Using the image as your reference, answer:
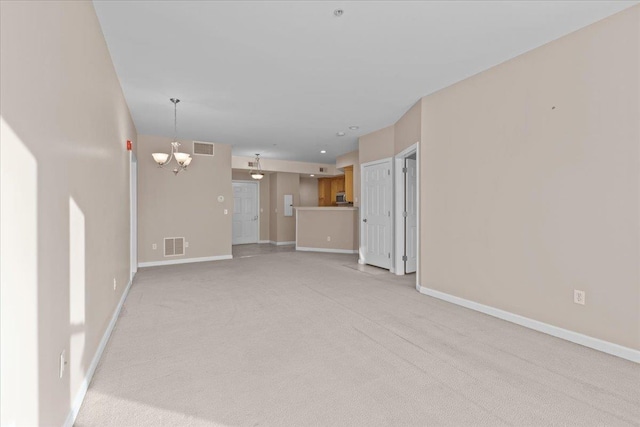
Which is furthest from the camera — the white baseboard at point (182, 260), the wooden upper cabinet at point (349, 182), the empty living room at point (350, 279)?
the wooden upper cabinet at point (349, 182)

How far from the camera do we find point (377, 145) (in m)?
6.25

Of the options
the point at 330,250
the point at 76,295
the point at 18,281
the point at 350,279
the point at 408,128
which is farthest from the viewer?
the point at 330,250

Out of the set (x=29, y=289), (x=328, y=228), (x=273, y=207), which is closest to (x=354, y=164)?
(x=328, y=228)

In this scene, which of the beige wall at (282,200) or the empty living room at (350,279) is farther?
the beige wall at (282,200)

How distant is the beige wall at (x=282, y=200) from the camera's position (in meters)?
10.4

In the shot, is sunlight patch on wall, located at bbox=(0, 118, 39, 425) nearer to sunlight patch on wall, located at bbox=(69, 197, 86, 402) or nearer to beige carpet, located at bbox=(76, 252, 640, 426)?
sunlight patch on wall, located at bbox=(69, 197, 86, 402)

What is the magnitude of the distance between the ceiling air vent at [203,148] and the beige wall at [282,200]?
3.42 meters

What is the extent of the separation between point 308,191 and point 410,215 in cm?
651

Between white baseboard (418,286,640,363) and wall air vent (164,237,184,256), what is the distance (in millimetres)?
5230

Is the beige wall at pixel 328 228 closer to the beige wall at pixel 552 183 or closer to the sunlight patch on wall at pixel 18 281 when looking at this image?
the beige wall at pixel 552 183

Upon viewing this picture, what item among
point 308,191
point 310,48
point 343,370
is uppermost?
point 310,48

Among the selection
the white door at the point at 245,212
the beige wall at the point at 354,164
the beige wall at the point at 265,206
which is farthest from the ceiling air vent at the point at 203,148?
the beige wall at the point at 265,206

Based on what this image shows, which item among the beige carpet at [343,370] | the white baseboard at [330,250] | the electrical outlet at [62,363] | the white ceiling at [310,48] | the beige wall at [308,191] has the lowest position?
the beige carpet at [343,370]

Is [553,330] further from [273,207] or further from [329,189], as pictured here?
[329,189]
